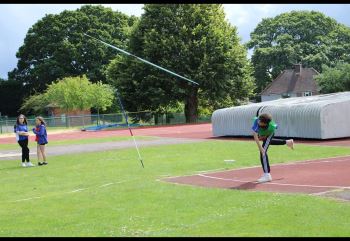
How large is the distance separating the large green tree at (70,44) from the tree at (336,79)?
107 feet

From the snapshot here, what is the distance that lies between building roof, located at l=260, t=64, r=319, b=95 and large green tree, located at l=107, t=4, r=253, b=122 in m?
33.9

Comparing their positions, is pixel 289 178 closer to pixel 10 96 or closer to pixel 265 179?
pixel 265 179

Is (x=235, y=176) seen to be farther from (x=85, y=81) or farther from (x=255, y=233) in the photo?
(x=85, y=81)

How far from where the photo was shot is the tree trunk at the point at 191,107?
189ft

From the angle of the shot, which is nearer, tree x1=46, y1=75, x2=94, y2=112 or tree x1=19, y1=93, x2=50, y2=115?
tree x1=46, y1=75, x2=94, y2=112

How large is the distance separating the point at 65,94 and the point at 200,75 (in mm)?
22207

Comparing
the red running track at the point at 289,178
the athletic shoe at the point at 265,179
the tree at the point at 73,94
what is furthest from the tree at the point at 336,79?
the athletic shoe at the point at 265,179

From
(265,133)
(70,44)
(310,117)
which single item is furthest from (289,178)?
(70,44)

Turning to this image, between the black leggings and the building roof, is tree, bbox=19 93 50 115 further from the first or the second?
the black leggings

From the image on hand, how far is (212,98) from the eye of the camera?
187ft

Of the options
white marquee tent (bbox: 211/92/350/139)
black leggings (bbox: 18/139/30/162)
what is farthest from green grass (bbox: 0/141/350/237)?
white marquee tent (bbox: 211/92/350/139)

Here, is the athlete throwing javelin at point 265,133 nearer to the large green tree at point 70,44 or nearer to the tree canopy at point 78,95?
the tree canopy at point 78,95

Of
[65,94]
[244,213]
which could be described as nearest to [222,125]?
[244,213]

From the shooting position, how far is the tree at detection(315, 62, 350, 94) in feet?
209
